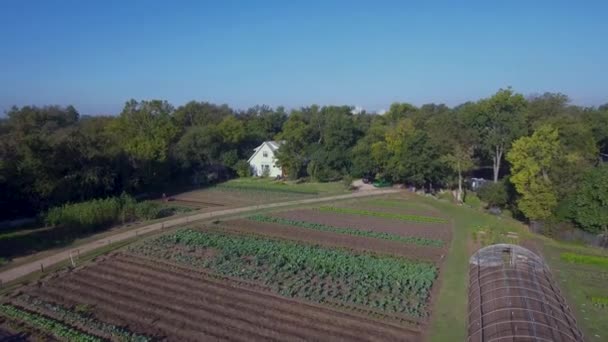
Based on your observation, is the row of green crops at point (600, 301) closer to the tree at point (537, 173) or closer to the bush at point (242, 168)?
the tree at point (537, 173)

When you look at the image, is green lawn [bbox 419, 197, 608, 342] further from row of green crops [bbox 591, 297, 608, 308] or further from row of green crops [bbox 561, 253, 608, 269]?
row of green crops [bbox 561, 253, 608, 269]

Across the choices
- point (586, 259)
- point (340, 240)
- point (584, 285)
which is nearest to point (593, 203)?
point (586, 259)

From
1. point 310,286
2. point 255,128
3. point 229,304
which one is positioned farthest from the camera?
point 255,128

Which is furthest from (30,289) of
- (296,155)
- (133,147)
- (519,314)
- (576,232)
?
(296,155)

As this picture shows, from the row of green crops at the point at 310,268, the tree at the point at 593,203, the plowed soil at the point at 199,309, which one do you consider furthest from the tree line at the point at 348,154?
the plowed soil at the point at 199,309

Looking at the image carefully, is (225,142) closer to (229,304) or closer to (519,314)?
(229,304)

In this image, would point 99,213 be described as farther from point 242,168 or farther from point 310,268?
point 242,168

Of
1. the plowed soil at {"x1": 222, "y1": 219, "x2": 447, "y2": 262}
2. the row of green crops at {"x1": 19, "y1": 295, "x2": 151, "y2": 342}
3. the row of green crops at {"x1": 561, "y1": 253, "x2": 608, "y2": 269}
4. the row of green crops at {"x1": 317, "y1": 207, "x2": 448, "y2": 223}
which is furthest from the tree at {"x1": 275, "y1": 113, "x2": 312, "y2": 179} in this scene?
the row of green crops at {"x1": 19, "y1": 295, "x2": 151, "y2": 342}
